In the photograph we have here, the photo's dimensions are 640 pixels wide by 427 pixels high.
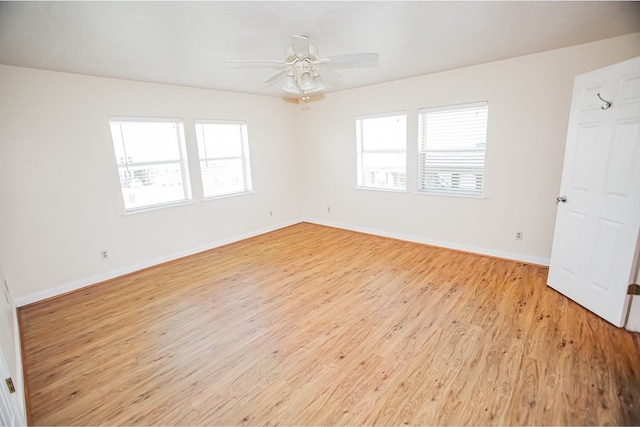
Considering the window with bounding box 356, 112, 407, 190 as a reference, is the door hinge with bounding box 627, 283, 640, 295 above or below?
below

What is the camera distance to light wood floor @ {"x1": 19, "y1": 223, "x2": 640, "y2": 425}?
179cm

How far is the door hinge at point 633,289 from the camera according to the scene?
7.70 feet

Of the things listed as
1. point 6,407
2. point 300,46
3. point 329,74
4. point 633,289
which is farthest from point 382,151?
point 6,407

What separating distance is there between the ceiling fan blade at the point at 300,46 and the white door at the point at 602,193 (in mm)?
2519

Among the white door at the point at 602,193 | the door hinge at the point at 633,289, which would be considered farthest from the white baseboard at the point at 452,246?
the door hinge at the point at 633,289

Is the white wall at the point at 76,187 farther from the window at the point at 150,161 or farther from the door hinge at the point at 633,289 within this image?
the door hinge at the point at 633,289

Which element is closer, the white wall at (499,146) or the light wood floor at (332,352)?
the light wood floor at (332,352)

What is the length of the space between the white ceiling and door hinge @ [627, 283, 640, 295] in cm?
214

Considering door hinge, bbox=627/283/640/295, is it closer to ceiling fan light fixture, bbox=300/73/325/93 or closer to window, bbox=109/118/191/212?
ceiling fan light fixture, bbox=300/73/325/93

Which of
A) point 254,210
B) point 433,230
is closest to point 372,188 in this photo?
point 433,230

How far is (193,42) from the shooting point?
259 cm

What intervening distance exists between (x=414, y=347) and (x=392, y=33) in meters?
2.66

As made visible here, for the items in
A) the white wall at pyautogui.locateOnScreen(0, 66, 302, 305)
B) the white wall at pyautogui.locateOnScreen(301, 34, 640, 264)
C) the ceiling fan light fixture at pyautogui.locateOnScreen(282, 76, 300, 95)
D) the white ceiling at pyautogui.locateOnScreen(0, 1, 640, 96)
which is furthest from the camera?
the white wall at pyautogui.locateOnScreen(301, 34, 640, 264)

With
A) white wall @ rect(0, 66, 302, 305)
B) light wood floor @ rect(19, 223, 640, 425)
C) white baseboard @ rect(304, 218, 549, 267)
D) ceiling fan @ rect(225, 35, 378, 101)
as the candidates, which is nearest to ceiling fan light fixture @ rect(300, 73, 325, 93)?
ceiling fan @ rect(225, 35, 378, 101)
